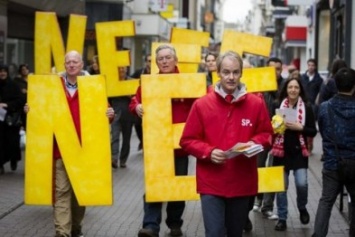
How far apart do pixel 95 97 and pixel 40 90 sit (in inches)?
26.5

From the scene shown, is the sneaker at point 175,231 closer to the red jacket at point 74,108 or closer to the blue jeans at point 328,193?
the red jacket at point 74,108

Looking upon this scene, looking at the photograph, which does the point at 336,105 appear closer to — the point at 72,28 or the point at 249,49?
the point at 249,49

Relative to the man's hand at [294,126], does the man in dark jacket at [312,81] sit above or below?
above

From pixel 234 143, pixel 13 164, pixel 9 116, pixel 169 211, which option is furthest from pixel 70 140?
pixel 13 164

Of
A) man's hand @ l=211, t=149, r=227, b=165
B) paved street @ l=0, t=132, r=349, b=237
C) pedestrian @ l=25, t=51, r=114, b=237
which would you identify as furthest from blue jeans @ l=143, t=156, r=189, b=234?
man's hand @ l=211, t=149, r=227, b=165

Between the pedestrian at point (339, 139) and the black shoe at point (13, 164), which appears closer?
the pedestrian at point (339, 139)

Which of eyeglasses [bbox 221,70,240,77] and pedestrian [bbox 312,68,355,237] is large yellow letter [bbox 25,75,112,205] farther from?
eyeglasses [bbox 221,70,240,77]

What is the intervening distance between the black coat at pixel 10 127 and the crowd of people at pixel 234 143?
13.4ft

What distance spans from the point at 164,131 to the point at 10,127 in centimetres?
571

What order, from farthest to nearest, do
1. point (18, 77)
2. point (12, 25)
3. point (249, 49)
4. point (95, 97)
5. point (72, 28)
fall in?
point (12, 25) < point (18, 77) < point (72, 28) < point (249, 49) < point (95, 97)

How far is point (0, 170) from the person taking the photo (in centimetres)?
1366

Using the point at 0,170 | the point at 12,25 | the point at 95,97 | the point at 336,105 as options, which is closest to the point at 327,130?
the point at 336,105

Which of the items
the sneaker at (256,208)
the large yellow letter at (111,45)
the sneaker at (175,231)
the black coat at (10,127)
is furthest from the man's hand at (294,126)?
the black coat at (10,127)

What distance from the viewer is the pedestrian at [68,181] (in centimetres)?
809
